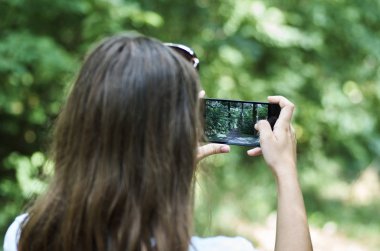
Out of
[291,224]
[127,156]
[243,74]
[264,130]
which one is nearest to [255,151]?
[264,130]

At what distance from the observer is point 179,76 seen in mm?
1131

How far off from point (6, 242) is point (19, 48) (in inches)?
113

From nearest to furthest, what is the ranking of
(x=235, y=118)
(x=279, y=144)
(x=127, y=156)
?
(x=127, y=156), (x=279, y=144), (x=235, y=118)

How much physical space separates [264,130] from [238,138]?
112mm

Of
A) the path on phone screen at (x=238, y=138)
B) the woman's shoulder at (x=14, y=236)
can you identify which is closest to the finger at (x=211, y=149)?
the path on phone screen at (x=238, y=138)

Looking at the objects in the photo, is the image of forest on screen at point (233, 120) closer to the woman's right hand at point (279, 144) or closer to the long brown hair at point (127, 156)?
the woman's right hand at point (279, 144)

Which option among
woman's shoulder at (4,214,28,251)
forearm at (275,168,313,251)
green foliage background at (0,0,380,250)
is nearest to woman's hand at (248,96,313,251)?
forearm at (275,168,313,251)

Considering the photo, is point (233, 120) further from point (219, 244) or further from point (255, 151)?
point (219, 244)

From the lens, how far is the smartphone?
1463mm

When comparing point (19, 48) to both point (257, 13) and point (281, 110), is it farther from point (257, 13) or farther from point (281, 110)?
point (281, 110)

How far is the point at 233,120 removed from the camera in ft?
4.93

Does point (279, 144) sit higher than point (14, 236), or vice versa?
point (279, 144)

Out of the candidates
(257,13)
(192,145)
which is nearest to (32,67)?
(257,13)

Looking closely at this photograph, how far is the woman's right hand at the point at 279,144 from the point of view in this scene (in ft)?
4.43
